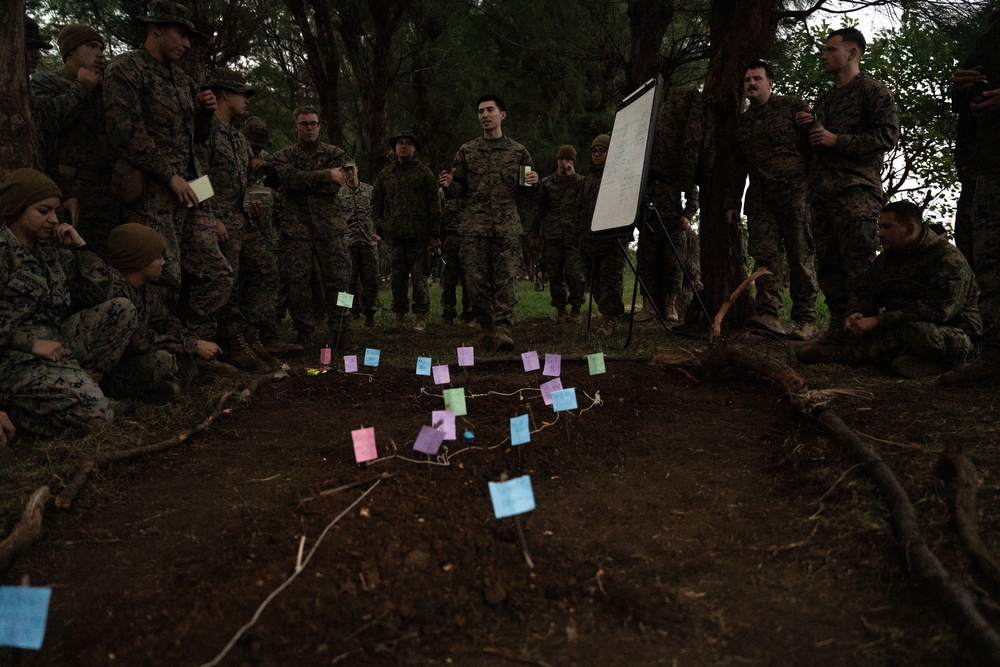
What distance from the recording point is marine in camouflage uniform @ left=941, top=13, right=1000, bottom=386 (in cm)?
375

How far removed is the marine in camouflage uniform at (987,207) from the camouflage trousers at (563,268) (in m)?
4.24

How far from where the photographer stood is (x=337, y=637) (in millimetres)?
1793

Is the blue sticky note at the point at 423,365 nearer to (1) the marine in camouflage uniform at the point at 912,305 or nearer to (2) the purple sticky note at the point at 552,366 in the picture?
(2) the purple sticky note at the point at 552,366

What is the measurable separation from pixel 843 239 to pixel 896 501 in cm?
310

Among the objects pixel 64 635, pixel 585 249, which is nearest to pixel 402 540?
pixel 64 635

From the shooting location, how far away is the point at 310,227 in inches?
244

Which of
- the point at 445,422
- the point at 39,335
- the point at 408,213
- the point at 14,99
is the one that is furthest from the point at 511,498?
the point at 408,213

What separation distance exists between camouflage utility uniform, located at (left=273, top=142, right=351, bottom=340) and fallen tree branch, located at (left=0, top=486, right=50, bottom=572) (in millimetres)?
3509

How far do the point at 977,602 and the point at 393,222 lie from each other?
645 centimetres

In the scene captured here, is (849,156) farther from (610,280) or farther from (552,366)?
(552,366)

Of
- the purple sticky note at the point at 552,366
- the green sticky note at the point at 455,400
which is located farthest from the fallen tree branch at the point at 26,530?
the purple sticky note at the point at 552,366

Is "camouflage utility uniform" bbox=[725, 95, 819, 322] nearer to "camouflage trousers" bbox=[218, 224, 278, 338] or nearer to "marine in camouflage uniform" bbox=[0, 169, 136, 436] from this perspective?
"camouflage trousers" bbox=[218, 224, 278, 338]

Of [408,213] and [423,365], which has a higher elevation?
[408,213]

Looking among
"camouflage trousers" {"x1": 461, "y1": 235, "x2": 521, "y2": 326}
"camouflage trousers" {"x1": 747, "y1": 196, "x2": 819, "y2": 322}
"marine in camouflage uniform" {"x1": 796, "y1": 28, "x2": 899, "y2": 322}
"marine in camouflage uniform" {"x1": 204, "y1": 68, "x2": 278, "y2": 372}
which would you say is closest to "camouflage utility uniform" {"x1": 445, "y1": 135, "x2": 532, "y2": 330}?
"camouflage trousers" {"x1": 461, "y1": 235, "x2": 521, "y2": 326}
